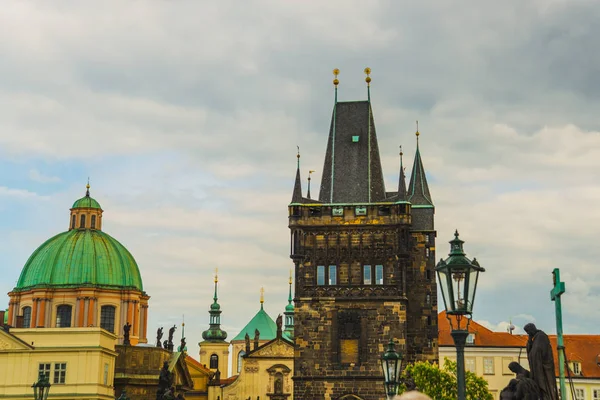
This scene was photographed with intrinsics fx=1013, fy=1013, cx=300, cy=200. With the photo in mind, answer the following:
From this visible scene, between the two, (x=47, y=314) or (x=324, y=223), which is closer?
(x=324, y=223)

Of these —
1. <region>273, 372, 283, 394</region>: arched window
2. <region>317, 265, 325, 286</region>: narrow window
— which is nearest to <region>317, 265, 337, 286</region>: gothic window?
<region>317, 265, 325, 286</region>: narrow window

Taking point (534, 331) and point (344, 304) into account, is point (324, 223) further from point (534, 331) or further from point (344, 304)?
point (534, 331)

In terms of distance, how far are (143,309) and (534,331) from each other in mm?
75427

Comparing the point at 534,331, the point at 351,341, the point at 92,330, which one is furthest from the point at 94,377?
the point at 534,331

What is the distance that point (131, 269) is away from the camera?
293 feet

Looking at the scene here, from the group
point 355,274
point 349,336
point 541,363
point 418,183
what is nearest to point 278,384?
point 418,183

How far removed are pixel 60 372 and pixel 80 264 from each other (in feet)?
71.8

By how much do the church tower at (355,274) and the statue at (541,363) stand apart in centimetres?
4948

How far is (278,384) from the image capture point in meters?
99.2

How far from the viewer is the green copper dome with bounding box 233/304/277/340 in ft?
462

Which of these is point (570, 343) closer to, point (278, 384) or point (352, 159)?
point (352, 159)

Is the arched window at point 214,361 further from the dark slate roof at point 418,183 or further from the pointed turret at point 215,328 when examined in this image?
the dark slate roof at point 418,183

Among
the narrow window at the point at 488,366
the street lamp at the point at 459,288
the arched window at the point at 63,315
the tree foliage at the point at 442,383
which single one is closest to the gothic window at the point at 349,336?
the tree foliage at the point at 442,383

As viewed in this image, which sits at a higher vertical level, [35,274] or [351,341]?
[35,274]
